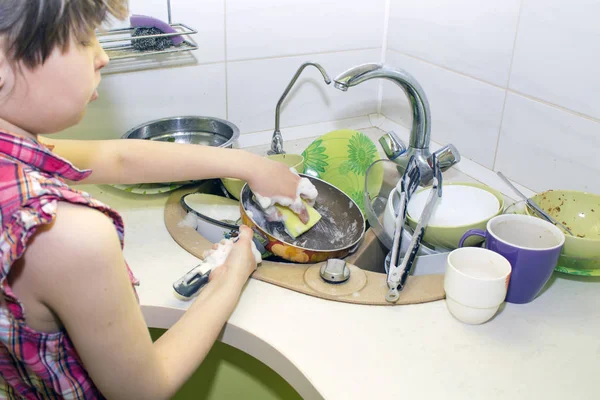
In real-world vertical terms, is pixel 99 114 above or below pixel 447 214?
above

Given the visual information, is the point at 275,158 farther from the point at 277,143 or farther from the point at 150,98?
the point at 150,98

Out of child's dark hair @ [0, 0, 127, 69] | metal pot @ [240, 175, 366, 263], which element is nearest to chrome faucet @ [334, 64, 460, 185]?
metal pot @ [240, 175, 366, 263]

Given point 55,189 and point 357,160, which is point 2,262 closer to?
point 55,189

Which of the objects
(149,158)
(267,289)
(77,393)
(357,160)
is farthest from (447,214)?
(77,393)

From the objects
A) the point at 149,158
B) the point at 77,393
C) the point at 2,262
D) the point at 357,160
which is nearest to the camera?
the point at 2,262

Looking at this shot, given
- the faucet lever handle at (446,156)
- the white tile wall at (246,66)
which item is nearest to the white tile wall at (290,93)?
the white tile wall at (246,66)

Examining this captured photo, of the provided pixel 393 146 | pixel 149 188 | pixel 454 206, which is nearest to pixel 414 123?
pixel 393 146

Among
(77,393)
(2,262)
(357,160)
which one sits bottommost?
(77,393)

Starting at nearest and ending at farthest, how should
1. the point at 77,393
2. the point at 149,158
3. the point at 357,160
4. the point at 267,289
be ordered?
the point at 77,393, the point at 267,289, the point at 149,158, the point at 357,160

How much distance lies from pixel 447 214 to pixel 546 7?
0.39 metres

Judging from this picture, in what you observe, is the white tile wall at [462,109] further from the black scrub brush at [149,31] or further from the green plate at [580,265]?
the black scrub brush at [149,31]

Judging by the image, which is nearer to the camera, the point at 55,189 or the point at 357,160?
the point at 55,189

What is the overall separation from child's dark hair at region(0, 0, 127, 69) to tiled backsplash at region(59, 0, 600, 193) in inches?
23.9

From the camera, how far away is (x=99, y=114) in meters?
1.14
